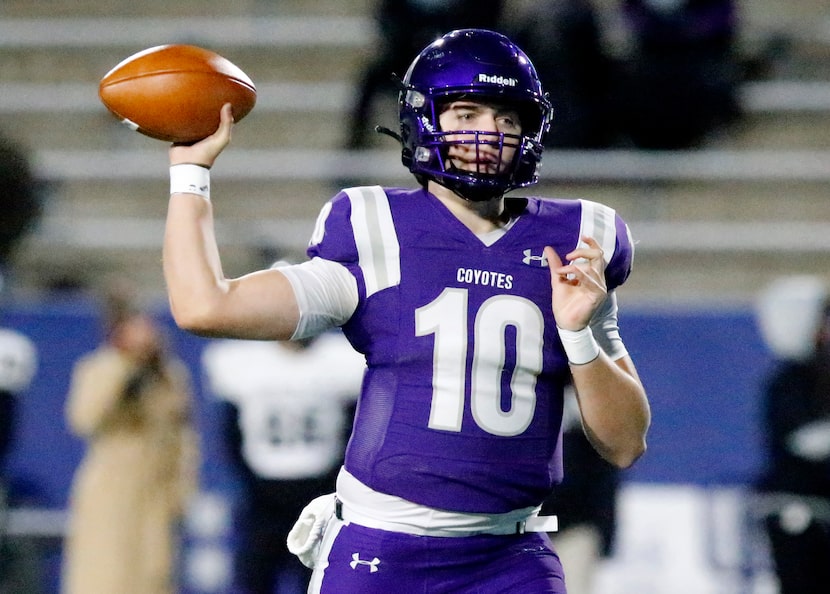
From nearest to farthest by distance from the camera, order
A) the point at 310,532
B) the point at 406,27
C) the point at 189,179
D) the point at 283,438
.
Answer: the point at 189,179 < the point at 310,532 < the point at 283,438 < the point at 406,27

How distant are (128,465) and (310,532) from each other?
2909 mm

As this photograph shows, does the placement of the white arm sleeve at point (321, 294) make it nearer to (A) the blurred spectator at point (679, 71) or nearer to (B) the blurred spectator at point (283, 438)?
(B) the blurred spectator at point (283, 438)

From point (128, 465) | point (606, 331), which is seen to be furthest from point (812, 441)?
point (606, 331)

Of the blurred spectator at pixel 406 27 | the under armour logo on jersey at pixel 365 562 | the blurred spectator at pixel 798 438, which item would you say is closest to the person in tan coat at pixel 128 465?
the blurred spectator at pixel 406 27

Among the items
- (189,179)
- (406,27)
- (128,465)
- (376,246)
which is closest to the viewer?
(189,179)

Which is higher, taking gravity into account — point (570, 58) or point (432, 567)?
point (570, 58)

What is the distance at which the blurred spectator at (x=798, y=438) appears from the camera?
5.39m

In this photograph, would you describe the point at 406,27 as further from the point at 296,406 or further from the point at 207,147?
the point at 207,147

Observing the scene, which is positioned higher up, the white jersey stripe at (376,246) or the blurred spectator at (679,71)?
the blurred spectator at (679,71)

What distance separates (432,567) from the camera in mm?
2480

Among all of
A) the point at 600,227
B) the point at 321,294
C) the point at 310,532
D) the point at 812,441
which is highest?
the point at 600,227

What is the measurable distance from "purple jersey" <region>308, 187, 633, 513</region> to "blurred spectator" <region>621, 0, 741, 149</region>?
3.79m

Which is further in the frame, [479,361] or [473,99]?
[473,99]

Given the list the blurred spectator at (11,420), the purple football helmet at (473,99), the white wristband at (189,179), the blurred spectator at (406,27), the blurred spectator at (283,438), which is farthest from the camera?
→ the blurred spectator at (406,27)
